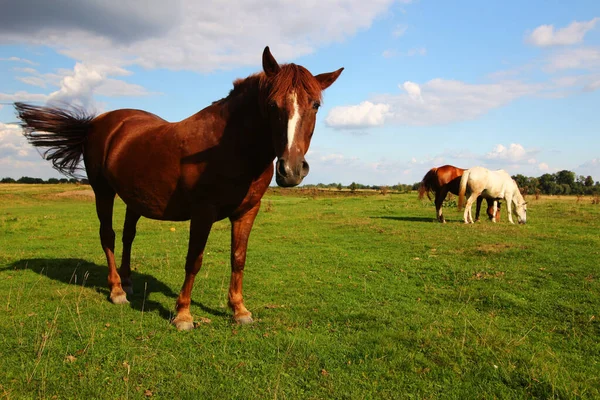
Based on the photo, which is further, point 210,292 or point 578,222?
point 578,222

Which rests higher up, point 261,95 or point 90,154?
point 261,95

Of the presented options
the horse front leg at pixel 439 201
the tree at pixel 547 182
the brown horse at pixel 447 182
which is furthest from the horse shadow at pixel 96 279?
the tree at pixel 547 182

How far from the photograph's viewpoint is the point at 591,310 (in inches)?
193

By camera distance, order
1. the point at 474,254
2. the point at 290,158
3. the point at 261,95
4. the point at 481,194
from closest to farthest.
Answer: the point at 290,158
the point at 261,95
the point at 474,254
the point at 481,194

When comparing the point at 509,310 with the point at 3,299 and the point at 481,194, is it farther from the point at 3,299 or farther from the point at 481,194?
the point at 481,194

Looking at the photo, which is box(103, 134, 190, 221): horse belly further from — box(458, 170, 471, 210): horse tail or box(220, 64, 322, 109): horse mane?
box(458, 170, 471, 210): horse tail

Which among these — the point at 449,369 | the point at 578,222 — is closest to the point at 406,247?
the point at 449,369

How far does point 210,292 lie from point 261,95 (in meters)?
3.35

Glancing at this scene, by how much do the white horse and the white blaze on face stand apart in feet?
43.8

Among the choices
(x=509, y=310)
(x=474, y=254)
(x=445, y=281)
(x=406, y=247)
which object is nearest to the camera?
(x=509, y=310)

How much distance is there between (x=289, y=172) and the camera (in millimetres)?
3189

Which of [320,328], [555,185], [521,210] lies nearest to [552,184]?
[555,185]

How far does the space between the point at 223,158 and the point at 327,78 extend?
1.39 meters

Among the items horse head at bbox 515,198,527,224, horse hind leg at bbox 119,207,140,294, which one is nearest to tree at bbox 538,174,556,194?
horse head at bbox 515,198,527,224
